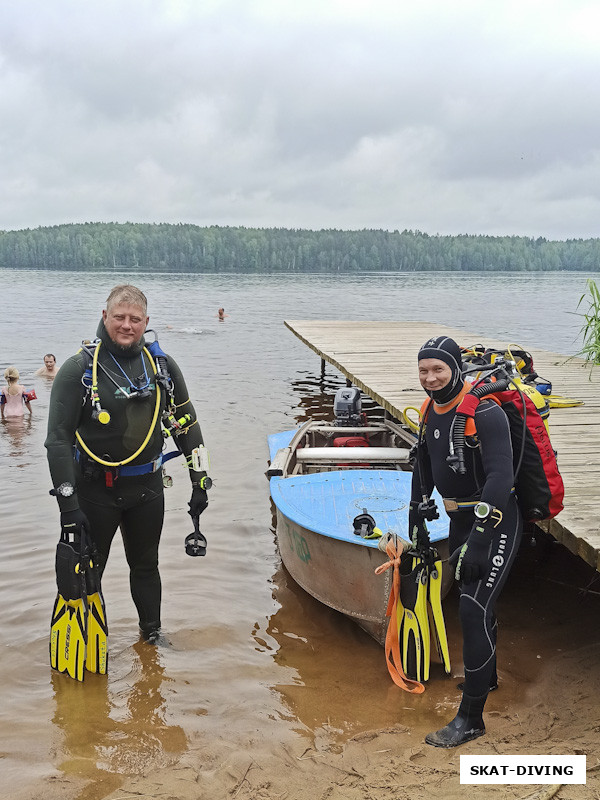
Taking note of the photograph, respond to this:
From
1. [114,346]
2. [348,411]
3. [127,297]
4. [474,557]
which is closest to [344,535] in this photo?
[474,557]

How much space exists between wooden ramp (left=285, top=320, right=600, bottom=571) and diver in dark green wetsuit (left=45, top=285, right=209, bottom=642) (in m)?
2.47

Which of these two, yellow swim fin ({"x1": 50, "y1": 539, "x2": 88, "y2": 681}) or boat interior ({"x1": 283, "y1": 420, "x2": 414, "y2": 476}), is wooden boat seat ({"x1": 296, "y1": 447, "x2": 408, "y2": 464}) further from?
yellow swim fin ({"x1": 50, "y1": 539, "x2": 88, "y2": 681})

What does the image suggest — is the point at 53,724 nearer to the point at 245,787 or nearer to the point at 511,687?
the point at 245,787

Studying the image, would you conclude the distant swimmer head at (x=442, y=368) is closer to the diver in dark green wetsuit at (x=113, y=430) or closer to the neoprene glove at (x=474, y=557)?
the neoprene glove at (x=474, y=557)

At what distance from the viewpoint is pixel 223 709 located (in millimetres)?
4340

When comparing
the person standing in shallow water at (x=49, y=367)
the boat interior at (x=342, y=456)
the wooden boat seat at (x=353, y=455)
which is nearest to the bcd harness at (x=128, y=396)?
the boat interior at (x=342, y=456)

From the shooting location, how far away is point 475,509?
3393mm

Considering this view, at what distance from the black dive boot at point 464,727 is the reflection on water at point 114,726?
1361mm

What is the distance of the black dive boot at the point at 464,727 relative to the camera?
3.62 metres

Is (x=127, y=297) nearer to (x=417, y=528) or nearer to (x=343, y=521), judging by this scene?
(x=417, y=528)

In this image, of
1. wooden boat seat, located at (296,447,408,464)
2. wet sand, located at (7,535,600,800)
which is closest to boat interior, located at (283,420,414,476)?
wooden boat seat, located at (296,447,408,464)

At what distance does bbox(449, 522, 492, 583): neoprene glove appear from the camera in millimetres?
3438

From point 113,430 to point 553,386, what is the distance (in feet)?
25.4

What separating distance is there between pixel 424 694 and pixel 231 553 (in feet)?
10.2
